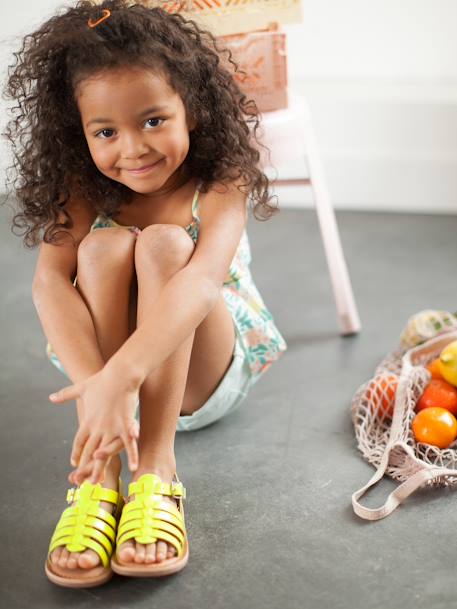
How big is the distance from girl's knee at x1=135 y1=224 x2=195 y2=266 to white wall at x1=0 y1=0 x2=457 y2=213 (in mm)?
1337

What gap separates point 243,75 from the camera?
1.76m

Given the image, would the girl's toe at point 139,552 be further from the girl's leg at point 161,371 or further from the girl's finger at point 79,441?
the girl's finger at point 79,441

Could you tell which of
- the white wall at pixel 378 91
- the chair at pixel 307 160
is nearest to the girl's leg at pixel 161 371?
the chair at pixel 307 160

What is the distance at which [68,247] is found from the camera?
1454 millimetres

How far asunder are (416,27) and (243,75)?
0.87m

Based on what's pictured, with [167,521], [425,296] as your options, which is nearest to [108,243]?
[167,521]

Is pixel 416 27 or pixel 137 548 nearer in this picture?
pixel 137 548

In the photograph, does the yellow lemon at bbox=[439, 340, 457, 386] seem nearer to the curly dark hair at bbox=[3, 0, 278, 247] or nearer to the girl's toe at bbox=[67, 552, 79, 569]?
the curly dark hair at bbox=[3, 0, 278, 247]

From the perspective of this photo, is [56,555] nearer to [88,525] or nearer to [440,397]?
[88,525]

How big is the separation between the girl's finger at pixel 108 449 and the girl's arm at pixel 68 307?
146 mm

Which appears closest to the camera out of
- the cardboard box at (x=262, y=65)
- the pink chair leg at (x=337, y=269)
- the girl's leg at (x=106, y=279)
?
the girl's leg at (x=106, y=279)

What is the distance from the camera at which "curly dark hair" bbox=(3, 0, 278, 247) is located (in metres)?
1.34

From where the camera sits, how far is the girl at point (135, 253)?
4.04ft

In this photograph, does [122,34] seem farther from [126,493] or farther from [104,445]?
[126,493]
